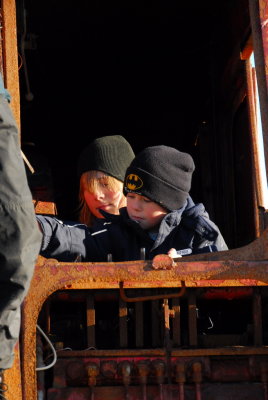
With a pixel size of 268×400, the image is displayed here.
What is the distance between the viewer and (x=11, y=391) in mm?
3887

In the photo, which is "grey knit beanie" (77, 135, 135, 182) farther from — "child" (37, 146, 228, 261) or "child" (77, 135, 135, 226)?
"child" (37, 146, 228, 261)

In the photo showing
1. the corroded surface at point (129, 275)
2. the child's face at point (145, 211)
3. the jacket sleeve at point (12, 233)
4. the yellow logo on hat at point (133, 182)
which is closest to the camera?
the jacket sleeve at point (12, 233)

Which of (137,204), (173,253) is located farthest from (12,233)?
(137,204)

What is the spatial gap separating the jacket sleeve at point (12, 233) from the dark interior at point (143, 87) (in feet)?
9.69

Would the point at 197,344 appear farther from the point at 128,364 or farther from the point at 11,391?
the point at 11,391

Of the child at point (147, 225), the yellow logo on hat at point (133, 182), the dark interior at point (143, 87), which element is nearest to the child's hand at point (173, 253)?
the child at point (147, 225)

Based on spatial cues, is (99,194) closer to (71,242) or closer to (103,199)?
(103,199)

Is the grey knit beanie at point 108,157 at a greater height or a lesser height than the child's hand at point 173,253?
greater

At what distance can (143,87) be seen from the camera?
7922mm

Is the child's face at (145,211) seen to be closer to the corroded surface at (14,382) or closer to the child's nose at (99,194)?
the child's nose at (99,194)

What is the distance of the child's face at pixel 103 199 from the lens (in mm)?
5605

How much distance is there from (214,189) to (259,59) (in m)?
2.83

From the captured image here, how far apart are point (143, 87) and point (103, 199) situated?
2465 mm

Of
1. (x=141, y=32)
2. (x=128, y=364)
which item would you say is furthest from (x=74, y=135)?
(x=128, y=364)
